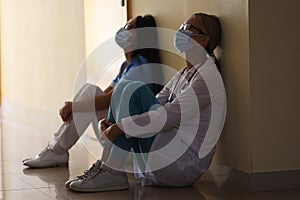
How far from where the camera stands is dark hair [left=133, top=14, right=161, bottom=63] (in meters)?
3.29

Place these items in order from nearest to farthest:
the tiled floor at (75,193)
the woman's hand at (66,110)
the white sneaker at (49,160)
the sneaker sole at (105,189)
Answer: the tiled floor at (75,193), the sneaker sole at (105,189), the woman's hand at (66,110), the white sneaker at (49,160)

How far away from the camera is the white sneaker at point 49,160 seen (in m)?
3.31

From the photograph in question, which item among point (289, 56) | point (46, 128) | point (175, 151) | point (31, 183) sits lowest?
point (46, 128)

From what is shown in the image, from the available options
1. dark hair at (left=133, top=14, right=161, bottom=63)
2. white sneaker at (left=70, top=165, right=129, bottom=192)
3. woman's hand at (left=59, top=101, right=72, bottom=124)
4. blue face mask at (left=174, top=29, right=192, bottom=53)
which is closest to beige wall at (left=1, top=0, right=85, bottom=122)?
dark hair at (left=133, top=14, right=161, bottom=63)

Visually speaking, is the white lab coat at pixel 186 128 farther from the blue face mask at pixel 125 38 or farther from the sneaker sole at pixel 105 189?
the blue face mask at pixel 125 38

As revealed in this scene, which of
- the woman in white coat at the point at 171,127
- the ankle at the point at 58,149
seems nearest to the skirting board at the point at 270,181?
the woman in white coat at the point at 171,127

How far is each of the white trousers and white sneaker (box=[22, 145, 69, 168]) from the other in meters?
0.05

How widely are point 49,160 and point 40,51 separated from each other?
3086 millimetres

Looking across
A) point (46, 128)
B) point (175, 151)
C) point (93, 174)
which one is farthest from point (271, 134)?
point (46, 128)

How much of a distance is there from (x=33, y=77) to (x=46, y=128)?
1.27 metres

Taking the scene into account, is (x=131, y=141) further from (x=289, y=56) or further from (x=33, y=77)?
(x=33, y=77)

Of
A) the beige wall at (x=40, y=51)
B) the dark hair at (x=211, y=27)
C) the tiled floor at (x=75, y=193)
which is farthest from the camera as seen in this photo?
the beige wall at (x=40, y=51)

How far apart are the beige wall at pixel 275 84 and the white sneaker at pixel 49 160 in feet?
3.85

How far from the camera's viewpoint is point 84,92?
3232 millimetres
